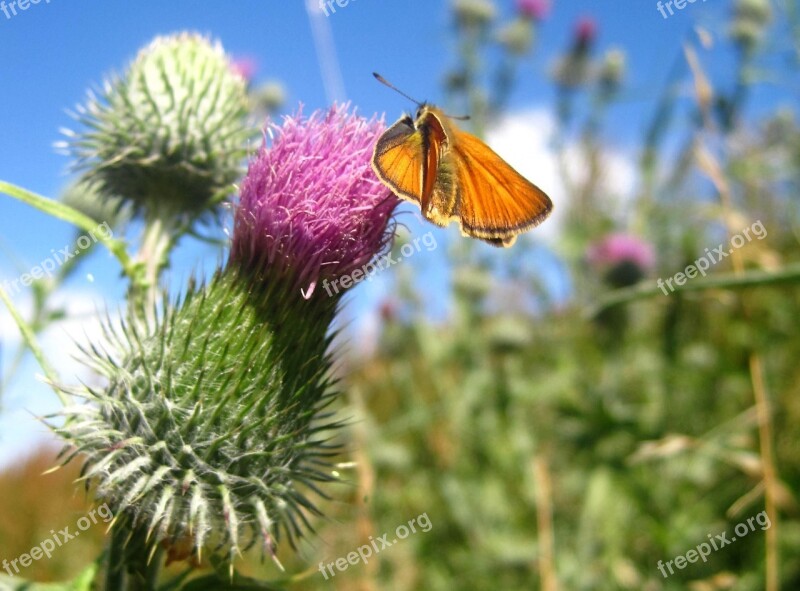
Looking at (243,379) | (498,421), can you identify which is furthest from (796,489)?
(243,379)

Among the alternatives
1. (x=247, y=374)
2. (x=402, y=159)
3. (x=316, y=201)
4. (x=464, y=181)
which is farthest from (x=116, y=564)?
(x=464, y=181)

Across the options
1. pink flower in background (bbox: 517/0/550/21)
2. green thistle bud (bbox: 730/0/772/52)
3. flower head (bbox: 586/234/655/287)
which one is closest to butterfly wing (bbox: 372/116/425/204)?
flower head (bbox: 586/234/655/287)

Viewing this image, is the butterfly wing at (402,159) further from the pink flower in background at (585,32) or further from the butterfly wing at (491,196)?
the pink flower in background at (585,32)

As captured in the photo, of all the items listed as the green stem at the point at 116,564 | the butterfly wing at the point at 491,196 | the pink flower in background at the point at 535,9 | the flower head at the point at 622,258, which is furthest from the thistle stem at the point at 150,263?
the pink flower in background at the point at 535,9

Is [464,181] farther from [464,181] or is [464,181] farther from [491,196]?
[491,196]

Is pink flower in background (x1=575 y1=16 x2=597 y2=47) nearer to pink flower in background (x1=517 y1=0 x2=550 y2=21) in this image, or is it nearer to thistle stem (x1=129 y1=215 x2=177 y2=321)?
pink flower in background (x1=517 y1=0 x2=550 y2=21)
